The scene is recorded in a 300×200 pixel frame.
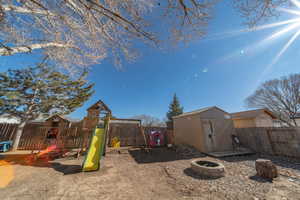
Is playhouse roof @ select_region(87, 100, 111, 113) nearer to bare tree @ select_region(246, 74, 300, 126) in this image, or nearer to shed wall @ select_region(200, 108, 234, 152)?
shed wall @ select_region(200, 108, 234, 152)

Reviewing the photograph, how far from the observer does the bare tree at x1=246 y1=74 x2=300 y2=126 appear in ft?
40.1

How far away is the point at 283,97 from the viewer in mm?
12922

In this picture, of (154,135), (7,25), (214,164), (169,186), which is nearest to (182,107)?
(154,135)

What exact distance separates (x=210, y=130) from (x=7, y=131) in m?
13.5

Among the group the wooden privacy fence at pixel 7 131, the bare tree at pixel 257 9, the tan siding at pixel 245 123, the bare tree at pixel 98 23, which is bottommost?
the wooden privacy fence at pixel 7 131

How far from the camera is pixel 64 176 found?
127 inches

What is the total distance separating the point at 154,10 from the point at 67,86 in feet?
25.8

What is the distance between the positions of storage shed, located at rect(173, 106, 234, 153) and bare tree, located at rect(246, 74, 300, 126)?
11148 millimetres

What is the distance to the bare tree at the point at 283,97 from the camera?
1221 cm

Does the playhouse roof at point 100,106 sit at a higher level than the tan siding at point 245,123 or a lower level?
higher

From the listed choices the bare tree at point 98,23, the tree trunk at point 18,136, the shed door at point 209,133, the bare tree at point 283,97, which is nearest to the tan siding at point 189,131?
the shed door at point 209,133

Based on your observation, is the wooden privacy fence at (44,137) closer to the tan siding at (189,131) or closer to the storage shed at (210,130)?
the tan siding at (189,131)

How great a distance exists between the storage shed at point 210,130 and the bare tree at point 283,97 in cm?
1115

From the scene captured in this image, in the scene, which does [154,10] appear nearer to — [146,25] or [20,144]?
[146,25]
